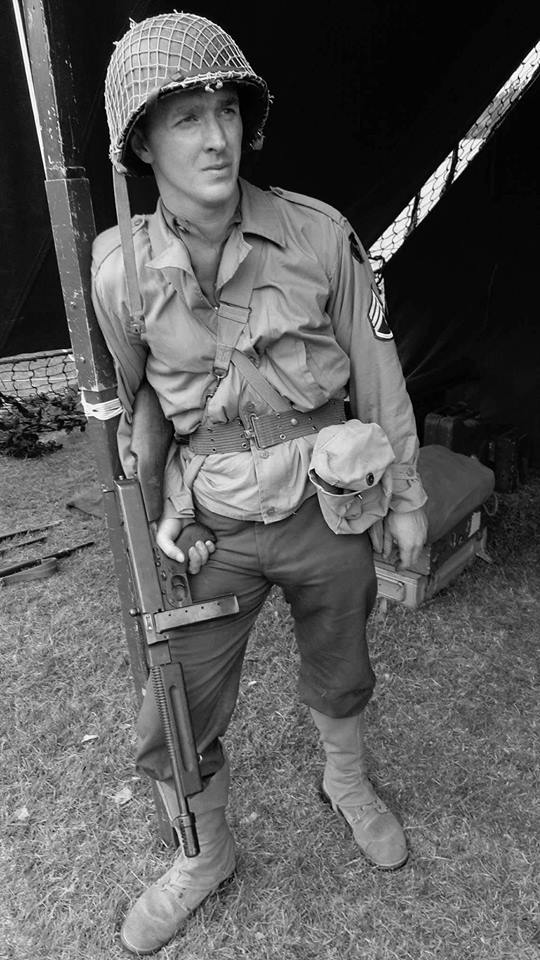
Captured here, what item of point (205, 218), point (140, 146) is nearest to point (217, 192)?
point (205, 218)

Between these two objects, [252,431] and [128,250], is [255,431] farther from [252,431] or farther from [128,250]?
[128,250]

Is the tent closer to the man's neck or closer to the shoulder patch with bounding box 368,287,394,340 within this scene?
the man's neck

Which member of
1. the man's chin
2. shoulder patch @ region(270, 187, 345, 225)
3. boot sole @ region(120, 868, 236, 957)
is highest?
the man's chin

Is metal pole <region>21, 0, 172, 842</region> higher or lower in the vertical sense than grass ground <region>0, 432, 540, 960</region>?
higher

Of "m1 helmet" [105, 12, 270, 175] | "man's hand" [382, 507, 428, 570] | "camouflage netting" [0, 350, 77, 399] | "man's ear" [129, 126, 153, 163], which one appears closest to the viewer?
"m1 helmet" [105, 12, 270, 175]

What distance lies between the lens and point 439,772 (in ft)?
8.30

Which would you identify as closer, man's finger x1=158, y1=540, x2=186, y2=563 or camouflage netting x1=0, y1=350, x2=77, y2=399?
man's finger x1=158, y1=540, x2=186, y2=563

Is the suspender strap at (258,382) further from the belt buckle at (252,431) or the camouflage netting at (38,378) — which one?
the camouflage netting at (38,378)

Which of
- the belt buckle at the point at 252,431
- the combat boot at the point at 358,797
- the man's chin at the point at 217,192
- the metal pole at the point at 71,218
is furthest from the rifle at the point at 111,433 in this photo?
the combat boot at the point at 358,797

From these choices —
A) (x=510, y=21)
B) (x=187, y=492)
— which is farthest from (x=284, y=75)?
(x=187, y=492)

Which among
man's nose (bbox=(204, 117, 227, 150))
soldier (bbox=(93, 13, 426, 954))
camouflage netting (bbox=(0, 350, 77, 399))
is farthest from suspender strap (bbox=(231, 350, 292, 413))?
camouflage netting (bbox=(0, 350, 77, 399))

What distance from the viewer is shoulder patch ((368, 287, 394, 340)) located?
69.3 inches

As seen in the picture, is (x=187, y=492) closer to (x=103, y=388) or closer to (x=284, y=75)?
(x=103, y=388)

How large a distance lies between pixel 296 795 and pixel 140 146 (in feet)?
6.67
